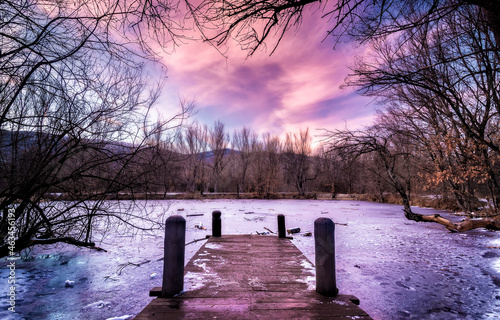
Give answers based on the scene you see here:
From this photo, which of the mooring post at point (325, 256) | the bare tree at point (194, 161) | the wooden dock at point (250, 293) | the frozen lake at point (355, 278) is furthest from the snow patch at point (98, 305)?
the bare tree at point (194, 161)

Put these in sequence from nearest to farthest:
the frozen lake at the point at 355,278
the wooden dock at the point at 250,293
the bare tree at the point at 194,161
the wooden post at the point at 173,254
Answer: the wooden dock at the point at 250,293 → the wooden post at the point at 173,254 → the frozen lake at the point at 355,278 → the bare tree at the point at 194,161

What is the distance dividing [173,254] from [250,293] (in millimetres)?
913

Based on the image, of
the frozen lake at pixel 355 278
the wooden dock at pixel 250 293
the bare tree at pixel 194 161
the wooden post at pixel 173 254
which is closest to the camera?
the wooden dock at pixel 250 293

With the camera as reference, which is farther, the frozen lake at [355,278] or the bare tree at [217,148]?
the bare tree at [217,148]

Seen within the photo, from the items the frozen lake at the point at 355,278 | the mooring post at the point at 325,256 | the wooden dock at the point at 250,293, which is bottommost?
the frozen lake at the point at 355,278

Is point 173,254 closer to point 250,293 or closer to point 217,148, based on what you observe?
point 250,293

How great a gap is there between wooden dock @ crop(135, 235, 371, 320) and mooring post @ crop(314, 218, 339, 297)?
0.10 m

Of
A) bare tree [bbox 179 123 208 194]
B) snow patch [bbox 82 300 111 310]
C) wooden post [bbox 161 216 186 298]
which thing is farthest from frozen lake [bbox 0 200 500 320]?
bare tree [bbox 179 123 208 194]

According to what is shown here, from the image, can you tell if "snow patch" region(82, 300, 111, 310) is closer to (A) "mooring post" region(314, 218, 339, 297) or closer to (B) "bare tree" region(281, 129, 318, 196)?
(A) "mooring post" region(314, 218, 339, 297)

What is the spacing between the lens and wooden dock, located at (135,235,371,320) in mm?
2027

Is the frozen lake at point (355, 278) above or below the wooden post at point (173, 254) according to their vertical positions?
below

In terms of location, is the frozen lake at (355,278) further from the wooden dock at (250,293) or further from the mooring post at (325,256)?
the mooring post at (325,256)

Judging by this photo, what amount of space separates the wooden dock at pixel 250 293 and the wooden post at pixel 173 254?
0.09 m

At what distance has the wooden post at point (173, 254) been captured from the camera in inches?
91.7
